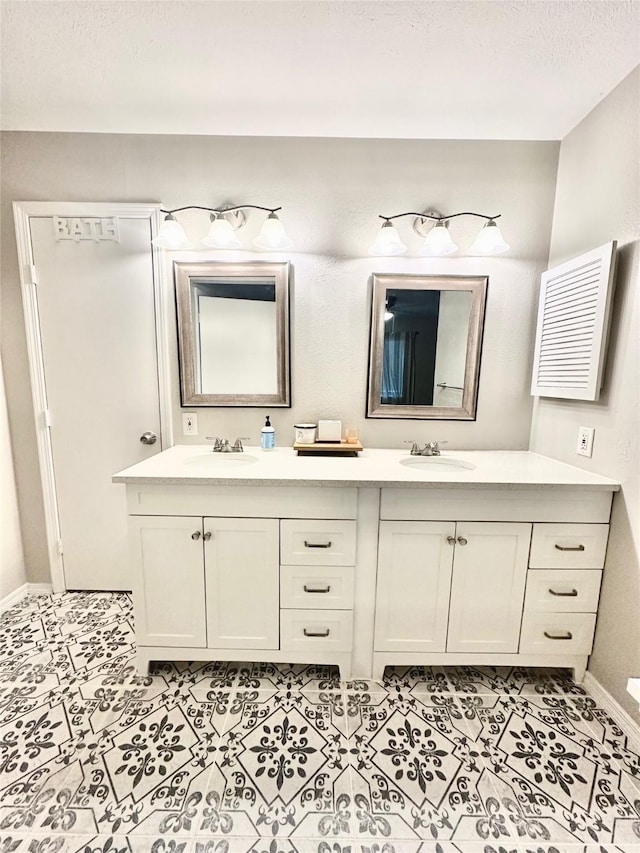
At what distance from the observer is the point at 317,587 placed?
144cm

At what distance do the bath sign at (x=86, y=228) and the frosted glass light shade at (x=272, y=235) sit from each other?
0.80 m

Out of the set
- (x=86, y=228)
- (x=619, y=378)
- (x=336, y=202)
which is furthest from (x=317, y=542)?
(x=86, y=228)

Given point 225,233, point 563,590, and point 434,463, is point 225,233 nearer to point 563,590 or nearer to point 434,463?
point 434,463

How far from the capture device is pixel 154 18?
1.20 meters

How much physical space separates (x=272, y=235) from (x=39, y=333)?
137 cm

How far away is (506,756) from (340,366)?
1728mm

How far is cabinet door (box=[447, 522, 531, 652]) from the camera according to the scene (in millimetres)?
1412

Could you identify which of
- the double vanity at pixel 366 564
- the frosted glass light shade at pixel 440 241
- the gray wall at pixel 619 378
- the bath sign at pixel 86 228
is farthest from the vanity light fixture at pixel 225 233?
the gray wall at pixel 619 378

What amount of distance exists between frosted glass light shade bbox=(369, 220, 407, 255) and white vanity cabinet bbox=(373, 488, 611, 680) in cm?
115

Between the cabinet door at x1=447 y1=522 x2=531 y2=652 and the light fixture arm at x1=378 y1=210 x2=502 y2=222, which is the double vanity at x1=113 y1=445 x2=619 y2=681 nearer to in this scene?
the cabinet door at x1=447 y1=522 x2=531 y2=652

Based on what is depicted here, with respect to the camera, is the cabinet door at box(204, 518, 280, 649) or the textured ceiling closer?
the textured ceiling

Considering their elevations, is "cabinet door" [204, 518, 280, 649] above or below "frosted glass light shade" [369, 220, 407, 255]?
below

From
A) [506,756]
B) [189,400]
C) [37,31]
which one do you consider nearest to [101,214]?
[37,31]

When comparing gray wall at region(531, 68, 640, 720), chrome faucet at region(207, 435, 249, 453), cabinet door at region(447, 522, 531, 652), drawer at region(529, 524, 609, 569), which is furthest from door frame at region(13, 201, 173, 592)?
gray wall at region(531, 68, 640, 720)
